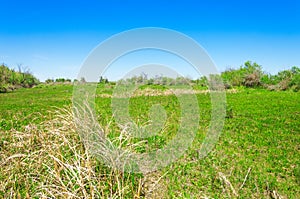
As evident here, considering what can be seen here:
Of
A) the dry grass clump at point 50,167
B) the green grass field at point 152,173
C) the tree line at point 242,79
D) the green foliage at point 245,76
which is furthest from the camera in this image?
the green foliage at point 245,76

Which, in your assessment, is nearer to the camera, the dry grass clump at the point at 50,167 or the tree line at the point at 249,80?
the dry grass clump at the point at 50,167

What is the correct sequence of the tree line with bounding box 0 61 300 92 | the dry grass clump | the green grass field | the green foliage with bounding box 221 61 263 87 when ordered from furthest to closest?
the green foliage with bounding box 221 61 263 87
the tree line with bounding box 0 61 300 92
the dry grass clump
the green grass field

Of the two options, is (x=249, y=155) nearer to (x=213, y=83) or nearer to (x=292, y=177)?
(x=292, y=177)

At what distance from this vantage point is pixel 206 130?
22.3 ft

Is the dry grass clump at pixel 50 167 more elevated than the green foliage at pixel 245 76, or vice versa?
the green foliage at pixel 245 76

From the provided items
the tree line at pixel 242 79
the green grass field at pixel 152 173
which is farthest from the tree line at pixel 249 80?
the green grass field at pixel 152 173

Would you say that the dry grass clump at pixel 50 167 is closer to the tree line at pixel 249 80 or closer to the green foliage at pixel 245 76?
the tree line at pixel 249 80

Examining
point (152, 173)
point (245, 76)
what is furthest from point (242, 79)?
point (152, 173)

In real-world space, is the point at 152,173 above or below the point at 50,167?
below

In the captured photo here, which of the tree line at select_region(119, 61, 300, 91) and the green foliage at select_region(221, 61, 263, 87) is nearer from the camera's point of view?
the tree line at select_region(119, 61, 300, 91)

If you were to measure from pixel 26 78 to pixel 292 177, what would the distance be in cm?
3727

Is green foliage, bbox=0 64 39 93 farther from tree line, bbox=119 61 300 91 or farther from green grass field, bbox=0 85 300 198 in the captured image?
green grass field, bbox=0 85 300 198

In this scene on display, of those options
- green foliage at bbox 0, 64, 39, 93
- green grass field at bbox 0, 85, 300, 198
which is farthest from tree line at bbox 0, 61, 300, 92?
green grass field at bbox 0, 85, 300, 198

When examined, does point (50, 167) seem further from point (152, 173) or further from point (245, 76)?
point (245, 76)
